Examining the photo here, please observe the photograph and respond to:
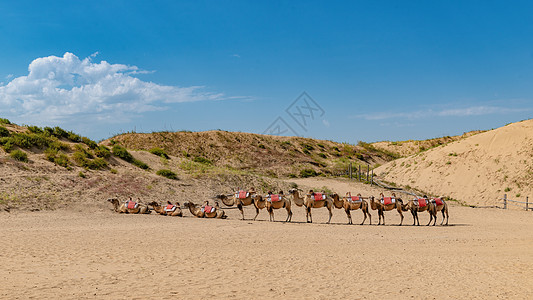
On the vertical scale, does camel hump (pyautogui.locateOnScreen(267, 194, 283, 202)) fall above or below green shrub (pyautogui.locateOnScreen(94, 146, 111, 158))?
below

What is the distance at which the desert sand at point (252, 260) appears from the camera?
9.96 metres

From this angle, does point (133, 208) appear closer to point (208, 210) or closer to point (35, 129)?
point (208, 210)

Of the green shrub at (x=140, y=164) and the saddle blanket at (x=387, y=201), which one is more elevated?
the green shrub at (x=140, y=164)

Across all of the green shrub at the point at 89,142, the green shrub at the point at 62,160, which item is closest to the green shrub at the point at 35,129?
the green shrub at the point at 89,142

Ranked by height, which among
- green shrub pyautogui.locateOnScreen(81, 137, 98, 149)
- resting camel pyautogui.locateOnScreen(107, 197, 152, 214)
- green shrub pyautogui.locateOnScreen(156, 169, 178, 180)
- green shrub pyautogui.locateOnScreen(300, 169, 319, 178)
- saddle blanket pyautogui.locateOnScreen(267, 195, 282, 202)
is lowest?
resting camel pyautogui.locateOnScreen(107, 197, 152, 214)

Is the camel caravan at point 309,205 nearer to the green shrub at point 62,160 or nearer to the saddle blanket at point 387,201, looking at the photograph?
the saddle blanket at point 387,201

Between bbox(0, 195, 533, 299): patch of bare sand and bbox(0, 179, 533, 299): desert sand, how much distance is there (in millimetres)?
30

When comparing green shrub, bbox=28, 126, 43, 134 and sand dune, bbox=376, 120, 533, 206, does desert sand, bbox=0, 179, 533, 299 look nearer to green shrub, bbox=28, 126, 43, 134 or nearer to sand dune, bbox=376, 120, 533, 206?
green shrub, bbox=28, 126, 43, 134

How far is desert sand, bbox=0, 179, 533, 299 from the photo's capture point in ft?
32.7

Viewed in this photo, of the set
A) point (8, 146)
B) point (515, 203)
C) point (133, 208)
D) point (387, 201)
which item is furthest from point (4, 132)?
point (515, 203)

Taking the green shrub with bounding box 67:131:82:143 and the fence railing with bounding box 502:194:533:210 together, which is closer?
the fence railing with bounding box 502:194:533:210

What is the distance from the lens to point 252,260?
43.1ft

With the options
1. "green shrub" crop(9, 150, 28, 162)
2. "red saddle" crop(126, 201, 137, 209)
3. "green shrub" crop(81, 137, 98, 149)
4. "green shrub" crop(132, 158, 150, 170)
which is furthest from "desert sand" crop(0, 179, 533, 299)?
"green shrub" crop(81, 137, 98, 149)

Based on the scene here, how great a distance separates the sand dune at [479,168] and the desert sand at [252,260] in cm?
1668
